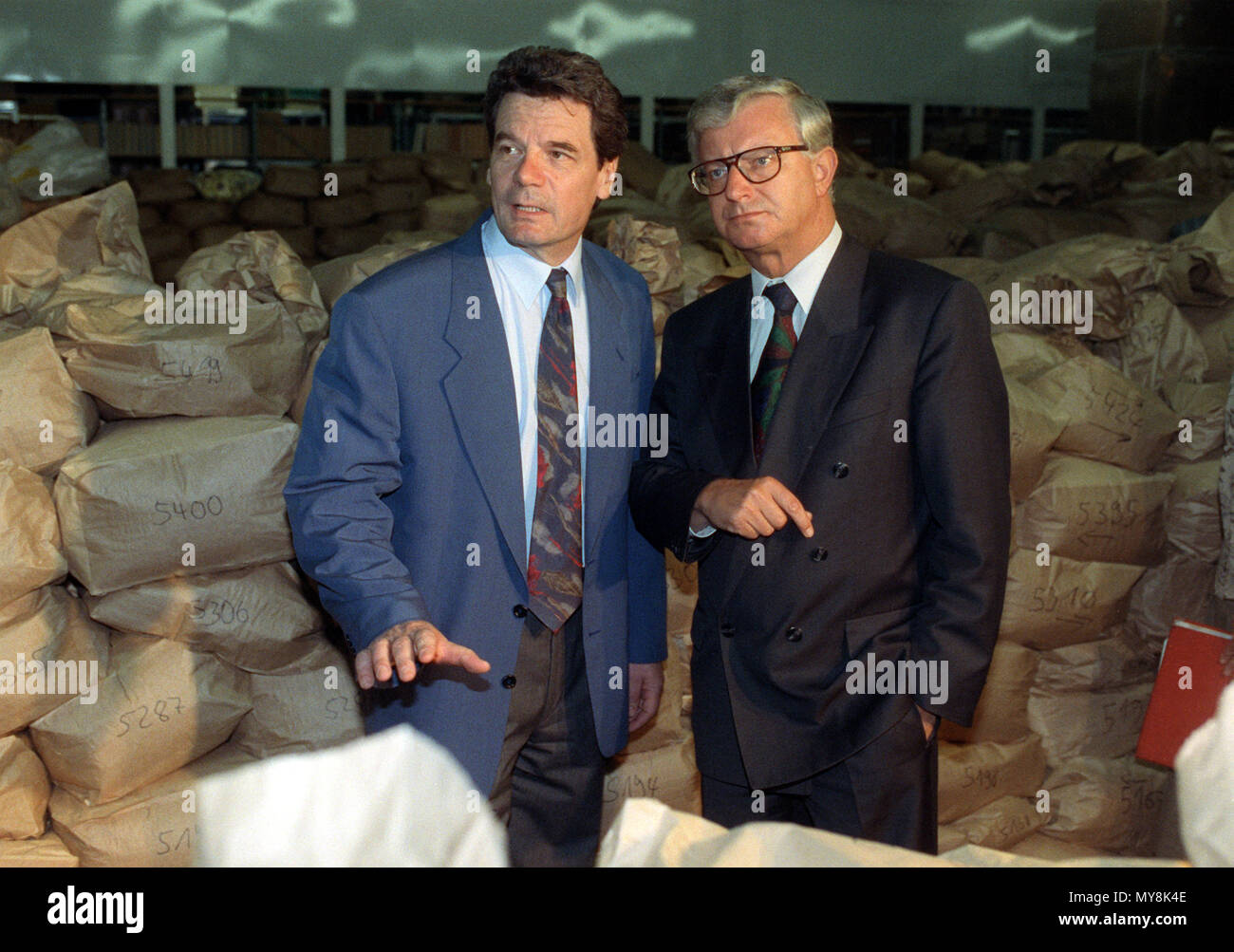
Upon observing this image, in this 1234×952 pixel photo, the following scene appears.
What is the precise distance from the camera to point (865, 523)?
58.5 inches

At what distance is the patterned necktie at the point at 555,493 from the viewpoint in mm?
1521

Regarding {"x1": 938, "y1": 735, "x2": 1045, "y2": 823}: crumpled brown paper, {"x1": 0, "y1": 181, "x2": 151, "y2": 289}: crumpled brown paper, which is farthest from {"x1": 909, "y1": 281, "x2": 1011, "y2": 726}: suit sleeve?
{"x1": 0, "y1": 181, "x2": 151, "y2": 289}: crumpled brown paper

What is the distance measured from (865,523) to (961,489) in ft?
0.40

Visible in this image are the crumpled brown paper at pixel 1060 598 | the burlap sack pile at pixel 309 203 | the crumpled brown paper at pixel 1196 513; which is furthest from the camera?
the burlap sack pile at pixel 309 203

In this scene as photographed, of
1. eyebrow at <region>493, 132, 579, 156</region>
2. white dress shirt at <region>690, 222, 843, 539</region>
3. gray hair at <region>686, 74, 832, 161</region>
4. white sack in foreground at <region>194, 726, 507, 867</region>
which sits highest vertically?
gray hair at <region>686, 74, 832, 161</region>

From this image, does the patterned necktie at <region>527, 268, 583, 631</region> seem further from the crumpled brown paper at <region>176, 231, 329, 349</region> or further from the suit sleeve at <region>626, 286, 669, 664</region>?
the crumpled brown paper at <region>176, 231, 329, 349</region>

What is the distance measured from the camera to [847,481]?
1.48 meters

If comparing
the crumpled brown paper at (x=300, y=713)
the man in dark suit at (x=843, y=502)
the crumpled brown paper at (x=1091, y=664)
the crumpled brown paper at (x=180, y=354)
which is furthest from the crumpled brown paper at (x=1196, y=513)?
the crumpled brown paper at (x=180, y=354)

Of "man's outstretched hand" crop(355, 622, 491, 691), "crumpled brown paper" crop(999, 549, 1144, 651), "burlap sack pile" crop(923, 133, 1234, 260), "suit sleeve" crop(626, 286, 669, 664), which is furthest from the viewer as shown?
"burlap sack pile" crop(923, 133, 1234, 260)

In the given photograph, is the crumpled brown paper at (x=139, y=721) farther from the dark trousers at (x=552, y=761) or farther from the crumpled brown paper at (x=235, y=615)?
the dark trousers at (x=552, y=761)

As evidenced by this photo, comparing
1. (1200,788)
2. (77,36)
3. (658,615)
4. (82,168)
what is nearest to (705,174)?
(658,615)

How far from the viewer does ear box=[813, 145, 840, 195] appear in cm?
153

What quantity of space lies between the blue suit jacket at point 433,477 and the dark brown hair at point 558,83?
203mm

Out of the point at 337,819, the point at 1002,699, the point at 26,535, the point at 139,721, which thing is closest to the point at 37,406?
the point at 26,535
